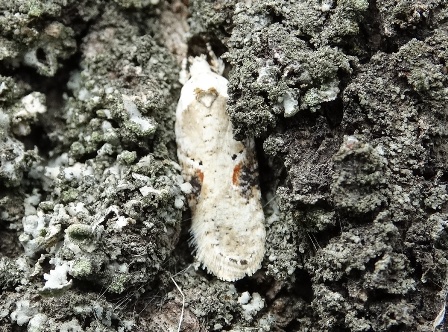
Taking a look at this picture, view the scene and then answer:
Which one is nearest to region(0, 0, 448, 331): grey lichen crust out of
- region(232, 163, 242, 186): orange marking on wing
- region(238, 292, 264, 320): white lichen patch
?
region(238, 292, 264, 320): white lichen patch

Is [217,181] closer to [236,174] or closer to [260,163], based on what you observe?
[236,174]

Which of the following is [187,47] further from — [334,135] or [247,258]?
[247,258]

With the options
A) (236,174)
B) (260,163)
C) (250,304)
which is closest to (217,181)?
(236,174)

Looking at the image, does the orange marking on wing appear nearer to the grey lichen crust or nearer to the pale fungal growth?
the pale fungal growth

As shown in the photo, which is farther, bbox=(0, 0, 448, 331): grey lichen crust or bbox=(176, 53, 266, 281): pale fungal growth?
bbox=(176, 53, 266, 281): pale fungal growth

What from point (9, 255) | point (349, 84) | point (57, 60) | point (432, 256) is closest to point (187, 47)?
point (57, 60)

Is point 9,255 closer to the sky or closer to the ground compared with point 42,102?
closer to the ground
